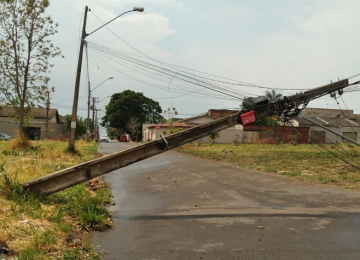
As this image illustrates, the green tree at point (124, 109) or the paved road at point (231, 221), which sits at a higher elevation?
the green tree at point (124, 109)

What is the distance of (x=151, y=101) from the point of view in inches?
3155

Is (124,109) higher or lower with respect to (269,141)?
higher

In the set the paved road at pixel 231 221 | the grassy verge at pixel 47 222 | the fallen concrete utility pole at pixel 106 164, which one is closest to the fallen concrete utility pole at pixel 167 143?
the fallen concrete utility pole at pixel 106 164

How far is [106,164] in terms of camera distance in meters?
8.43

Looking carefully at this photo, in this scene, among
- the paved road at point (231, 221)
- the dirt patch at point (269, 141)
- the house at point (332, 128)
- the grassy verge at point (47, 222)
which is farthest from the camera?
the house at point (332, 128)

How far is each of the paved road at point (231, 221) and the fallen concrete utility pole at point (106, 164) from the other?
1.17 metres

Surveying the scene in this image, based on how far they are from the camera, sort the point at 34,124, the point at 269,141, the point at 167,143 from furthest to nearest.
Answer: the point at 34,124 < the point at 269,141 < the point at 167,143

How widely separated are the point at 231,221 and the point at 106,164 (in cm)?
328

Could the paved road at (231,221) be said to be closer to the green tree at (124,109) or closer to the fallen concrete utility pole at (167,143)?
the fallen concrete utility pole at (167,143)

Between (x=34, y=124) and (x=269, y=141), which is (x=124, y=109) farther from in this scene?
(x=269, y=141)

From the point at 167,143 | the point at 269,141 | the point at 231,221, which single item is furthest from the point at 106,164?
the point at 269,141

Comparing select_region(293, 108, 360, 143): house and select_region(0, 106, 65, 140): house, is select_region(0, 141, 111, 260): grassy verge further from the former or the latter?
select_region(0, 106, 65, 140): house

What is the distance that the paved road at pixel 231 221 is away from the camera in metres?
5.63

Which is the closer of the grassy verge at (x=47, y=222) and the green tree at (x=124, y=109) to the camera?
the grassy verge at (x=47, y=222)
